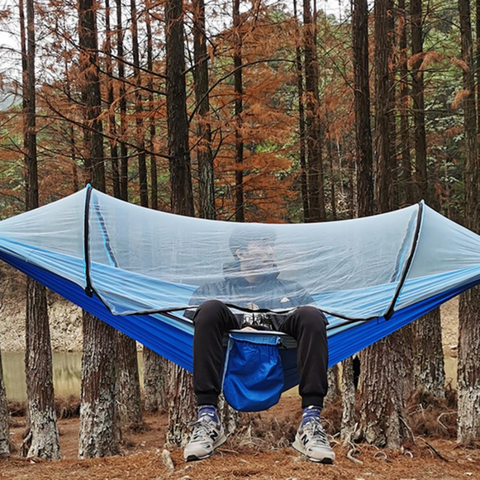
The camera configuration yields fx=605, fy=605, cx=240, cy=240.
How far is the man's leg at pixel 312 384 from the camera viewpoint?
247 cm

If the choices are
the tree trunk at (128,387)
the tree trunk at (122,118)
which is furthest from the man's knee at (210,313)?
the tree trunk at (128,387)

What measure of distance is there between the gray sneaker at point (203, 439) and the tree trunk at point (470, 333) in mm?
3160

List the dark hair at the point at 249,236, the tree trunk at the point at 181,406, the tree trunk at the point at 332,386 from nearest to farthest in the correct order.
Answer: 1. the dark hair at the point at 249,236
2. the tree trunk at the point at 181,406
3. the tree trunk at the point at 332,386

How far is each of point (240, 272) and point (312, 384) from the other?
84 centimetres

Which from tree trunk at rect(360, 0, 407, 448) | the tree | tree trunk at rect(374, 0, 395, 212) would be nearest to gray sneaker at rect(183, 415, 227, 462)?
tree trunk at rect(360, 0, 407, 448)

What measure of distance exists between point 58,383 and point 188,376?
10.3 m

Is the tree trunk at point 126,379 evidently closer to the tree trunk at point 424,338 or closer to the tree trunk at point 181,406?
the tree trunk at point 181,406

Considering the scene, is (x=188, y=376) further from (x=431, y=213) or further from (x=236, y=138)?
(x=236, y=138)

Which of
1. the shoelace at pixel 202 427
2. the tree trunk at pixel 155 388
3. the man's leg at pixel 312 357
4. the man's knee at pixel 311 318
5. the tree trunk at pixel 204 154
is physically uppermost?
the tree trunk at pixel 204 154

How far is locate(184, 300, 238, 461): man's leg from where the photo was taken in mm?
2506

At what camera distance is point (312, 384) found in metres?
2.53

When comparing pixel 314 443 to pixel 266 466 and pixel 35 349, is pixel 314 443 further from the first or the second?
pixel 35 349

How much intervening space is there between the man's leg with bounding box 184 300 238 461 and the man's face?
0.56 meters

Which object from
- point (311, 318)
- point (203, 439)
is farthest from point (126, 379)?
point (311, 318)
